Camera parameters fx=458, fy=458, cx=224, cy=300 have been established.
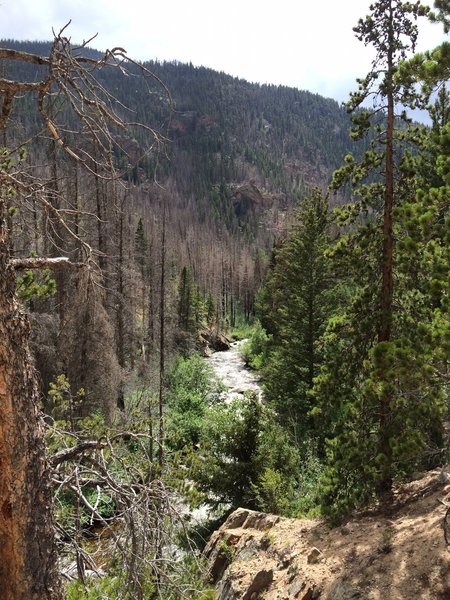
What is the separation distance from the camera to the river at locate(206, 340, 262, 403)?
97.0 ft

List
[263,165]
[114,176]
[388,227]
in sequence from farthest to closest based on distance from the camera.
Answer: [263,165], [388,227], [114,176]

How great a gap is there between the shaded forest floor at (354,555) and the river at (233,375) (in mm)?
15661

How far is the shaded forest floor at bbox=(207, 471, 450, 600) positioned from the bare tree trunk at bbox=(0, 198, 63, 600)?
4778 mm

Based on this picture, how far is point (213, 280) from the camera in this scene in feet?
260

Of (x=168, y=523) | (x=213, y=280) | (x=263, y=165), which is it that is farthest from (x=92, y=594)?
(x=263, y=165)

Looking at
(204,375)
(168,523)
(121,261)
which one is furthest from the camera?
(204,375)

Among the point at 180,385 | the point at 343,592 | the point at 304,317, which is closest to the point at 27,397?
the point at 343,592

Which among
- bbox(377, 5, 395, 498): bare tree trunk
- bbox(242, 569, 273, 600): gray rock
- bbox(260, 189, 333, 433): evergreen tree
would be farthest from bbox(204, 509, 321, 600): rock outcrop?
bbox(260, 189, 333, 433): evergreen tree

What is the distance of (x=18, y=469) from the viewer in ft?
8.92

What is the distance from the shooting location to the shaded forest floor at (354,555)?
19.4 ft

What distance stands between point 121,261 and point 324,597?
19168 millimetres

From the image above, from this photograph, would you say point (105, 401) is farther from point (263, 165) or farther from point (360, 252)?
point (263, 165)

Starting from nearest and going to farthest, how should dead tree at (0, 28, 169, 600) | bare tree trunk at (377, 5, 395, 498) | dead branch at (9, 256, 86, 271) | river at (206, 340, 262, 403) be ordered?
dead tree at (0, 28, 169, 600)
dead branch at (9, 256, 86, 271)
bare tree trunk at (377, 5, 395, 498)
river at (206, 340, 262, 403)

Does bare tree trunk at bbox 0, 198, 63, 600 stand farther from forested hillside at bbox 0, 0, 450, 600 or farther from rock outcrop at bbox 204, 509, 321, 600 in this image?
rock outcrop at bbox 204, 509, 321, 600
